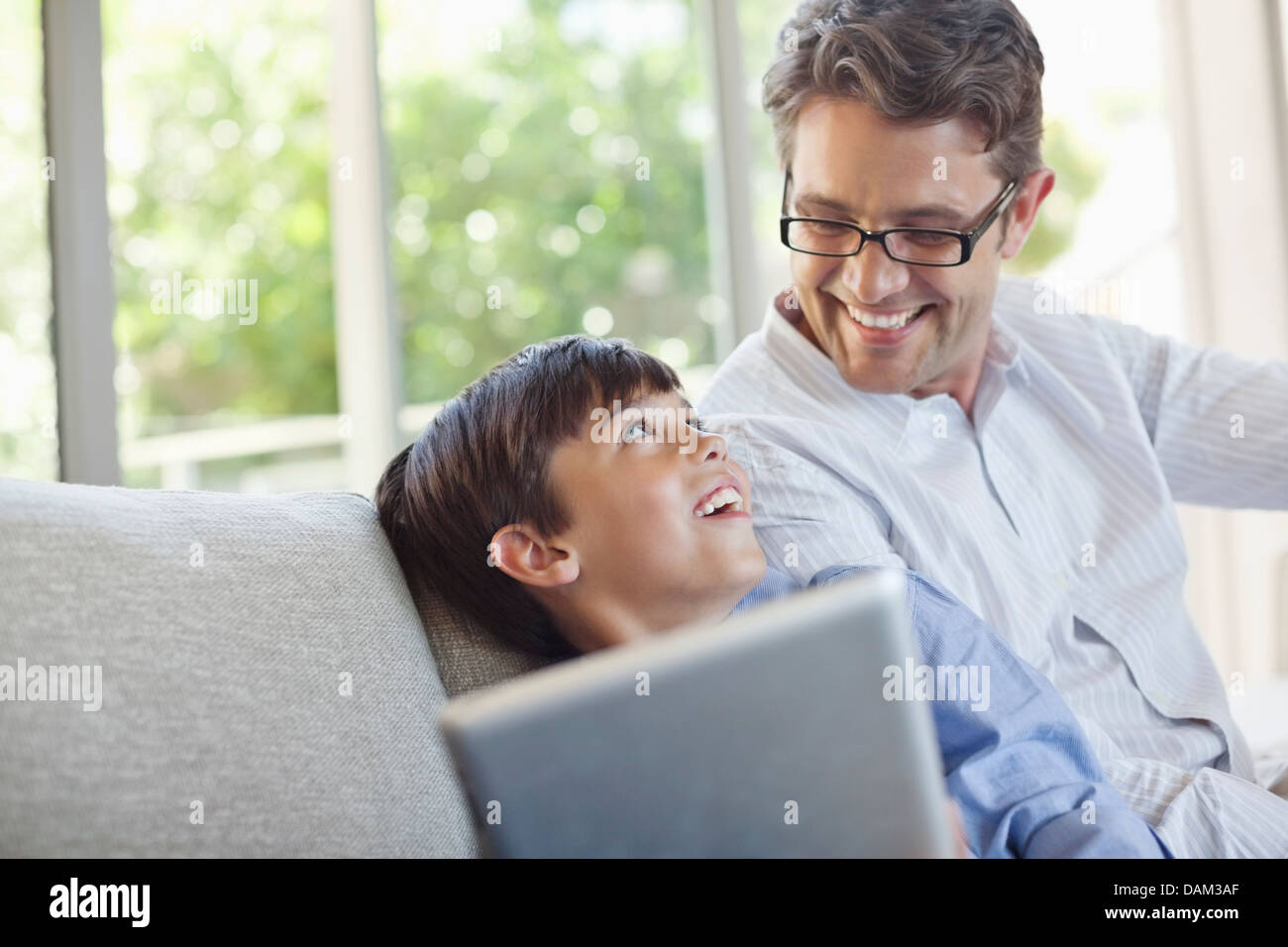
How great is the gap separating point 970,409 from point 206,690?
38.9 inches

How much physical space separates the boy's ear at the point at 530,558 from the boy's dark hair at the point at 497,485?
0.5 inches

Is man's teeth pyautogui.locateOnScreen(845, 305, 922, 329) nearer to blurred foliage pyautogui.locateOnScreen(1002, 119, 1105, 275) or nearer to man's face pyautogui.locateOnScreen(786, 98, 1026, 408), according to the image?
man's face pyautogui.locateOnScreen(786, 98, 1026, 408)

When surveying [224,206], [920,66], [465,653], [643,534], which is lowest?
[465,653]

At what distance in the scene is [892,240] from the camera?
1.38 metres

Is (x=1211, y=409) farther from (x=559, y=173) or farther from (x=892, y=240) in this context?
(x=559, y=173)

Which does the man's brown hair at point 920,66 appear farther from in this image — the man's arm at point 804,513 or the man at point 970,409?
the man's arm at point 804,513

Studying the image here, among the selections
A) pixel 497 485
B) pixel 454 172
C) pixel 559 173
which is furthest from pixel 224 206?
pixel 497 485

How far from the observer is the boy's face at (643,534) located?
1.15 meters

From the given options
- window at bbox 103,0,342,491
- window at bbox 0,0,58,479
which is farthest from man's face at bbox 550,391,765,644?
window at bbox 103,0,342,491

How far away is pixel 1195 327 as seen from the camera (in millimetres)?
3238
